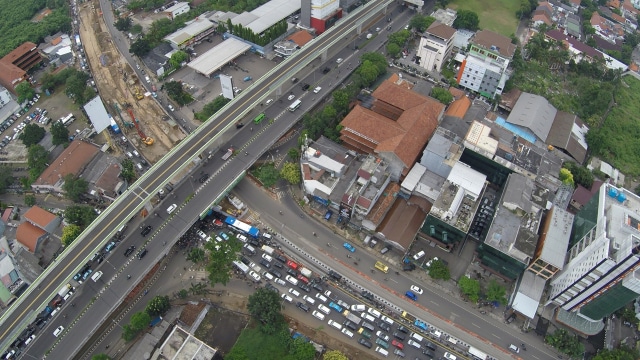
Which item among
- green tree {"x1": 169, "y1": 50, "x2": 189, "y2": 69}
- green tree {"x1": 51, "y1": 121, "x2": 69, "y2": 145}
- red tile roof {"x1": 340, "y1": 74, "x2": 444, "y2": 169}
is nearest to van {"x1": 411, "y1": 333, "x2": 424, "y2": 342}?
red tile roof {"x1": 340, "y1": 74, "x2": 444, "y2": 169}

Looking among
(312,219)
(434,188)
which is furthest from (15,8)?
(434,188)

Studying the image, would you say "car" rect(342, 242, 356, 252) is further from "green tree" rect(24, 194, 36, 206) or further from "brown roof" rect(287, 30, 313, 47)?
"green tree" rect(24, 194, 36, 206)

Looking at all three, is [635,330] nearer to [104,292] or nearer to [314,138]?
[314,138]

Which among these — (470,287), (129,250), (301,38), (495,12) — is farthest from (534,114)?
(129,250)

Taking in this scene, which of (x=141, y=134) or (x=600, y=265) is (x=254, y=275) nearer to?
(x=141, y=134)

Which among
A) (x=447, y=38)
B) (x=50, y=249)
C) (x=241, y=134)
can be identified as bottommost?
(x=50, y=249)

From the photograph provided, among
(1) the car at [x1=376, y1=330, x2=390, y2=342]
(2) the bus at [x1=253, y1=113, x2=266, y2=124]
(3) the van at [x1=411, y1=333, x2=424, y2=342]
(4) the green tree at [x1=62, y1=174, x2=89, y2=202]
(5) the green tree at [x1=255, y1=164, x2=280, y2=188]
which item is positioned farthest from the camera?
(2) the bus at [x1=253, y1=113, x2=266, y2=124]
